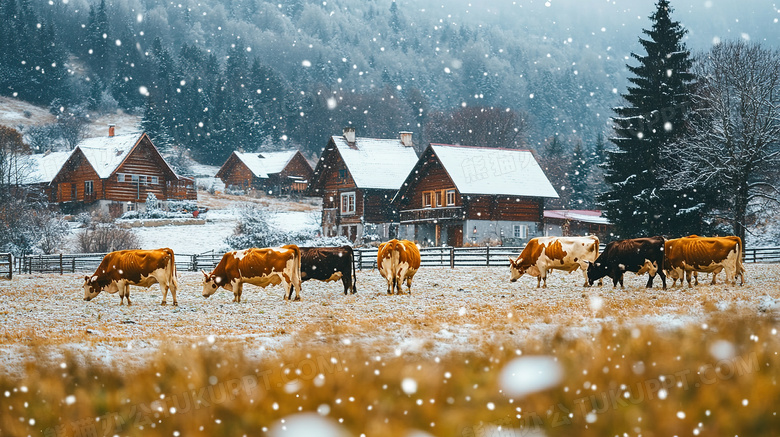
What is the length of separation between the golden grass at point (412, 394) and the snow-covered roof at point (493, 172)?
41.8m

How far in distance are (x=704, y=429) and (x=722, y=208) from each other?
35933 millimetres

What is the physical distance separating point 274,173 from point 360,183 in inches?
1537

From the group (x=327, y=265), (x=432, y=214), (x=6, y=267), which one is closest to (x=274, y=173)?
(x=432, y=214)

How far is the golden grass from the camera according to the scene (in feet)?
20.7

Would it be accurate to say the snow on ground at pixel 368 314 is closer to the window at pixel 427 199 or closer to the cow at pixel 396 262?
the cow at pixel 396 262

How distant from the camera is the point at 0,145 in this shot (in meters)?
69.1

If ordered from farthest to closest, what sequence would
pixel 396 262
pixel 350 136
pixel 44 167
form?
pixel 44 167 → pixel 350 136 → pixel 396 262

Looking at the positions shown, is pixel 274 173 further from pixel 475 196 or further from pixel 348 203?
pixel 475 196

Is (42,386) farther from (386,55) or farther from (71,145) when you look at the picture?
(386,55)

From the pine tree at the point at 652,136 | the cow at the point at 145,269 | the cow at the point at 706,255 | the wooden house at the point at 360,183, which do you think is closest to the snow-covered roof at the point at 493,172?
the wooden house at the point at 360,183

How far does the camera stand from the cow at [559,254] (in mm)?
22047

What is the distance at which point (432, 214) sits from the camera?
52.6 m

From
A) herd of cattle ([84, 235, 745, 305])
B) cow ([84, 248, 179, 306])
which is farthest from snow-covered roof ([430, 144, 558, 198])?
cow ([84, 248, 179, 306])

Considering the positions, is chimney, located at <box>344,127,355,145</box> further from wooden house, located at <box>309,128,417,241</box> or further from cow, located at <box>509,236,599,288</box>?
cow, located at <box>509,236,599,288</box>
